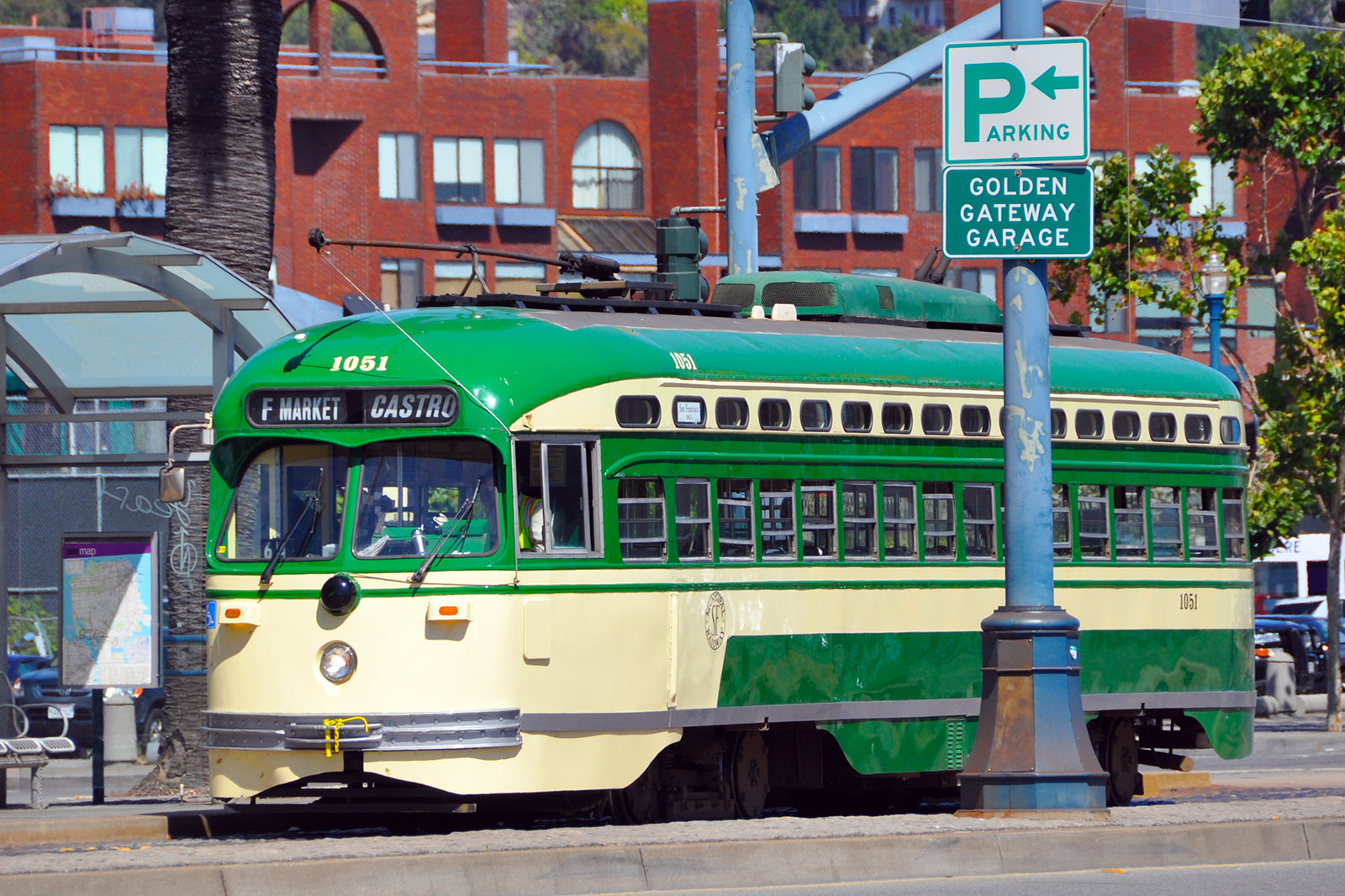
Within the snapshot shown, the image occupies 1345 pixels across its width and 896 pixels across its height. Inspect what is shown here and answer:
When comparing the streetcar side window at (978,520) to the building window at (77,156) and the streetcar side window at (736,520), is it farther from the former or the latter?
the building window at (77,156)

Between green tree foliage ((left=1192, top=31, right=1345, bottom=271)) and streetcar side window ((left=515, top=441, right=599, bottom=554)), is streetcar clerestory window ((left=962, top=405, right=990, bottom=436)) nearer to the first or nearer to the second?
streetcar side window ((left=515, top=441, right=599, bottom=554))

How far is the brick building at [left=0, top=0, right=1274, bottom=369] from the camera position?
54.9 m

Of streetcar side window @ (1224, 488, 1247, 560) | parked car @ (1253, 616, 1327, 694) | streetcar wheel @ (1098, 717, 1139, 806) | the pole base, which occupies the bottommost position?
parked car @ (1253, 616, 1327, 694)

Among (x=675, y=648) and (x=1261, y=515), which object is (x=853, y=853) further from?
(x=1261, y=515)

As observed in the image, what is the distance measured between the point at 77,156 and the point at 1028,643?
46190mm

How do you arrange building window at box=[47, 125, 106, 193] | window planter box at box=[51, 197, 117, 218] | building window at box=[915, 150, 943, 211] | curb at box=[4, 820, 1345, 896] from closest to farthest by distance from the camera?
1. curb at box=[4, 820, 1345, 896]
2. window planter box at box=[51, 197, 117, 218]
3. building window at box=[47, 125, 106, 193]
4. building window at box=[915, 150, 943, 211]

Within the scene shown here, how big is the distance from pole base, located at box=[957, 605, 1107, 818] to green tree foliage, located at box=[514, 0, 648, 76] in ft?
403

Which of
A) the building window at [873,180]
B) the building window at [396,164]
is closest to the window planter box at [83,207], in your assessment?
the building window at [396,164]

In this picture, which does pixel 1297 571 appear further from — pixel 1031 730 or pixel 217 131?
pixel 1031 730

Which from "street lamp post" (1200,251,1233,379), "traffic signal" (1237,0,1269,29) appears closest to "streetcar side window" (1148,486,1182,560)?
"traffic signal" (1237,0,1269,29)

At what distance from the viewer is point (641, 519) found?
13.4 metres

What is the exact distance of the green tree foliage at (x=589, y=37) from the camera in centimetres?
13762

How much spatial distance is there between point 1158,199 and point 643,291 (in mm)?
18182

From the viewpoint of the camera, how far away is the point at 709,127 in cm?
5991
